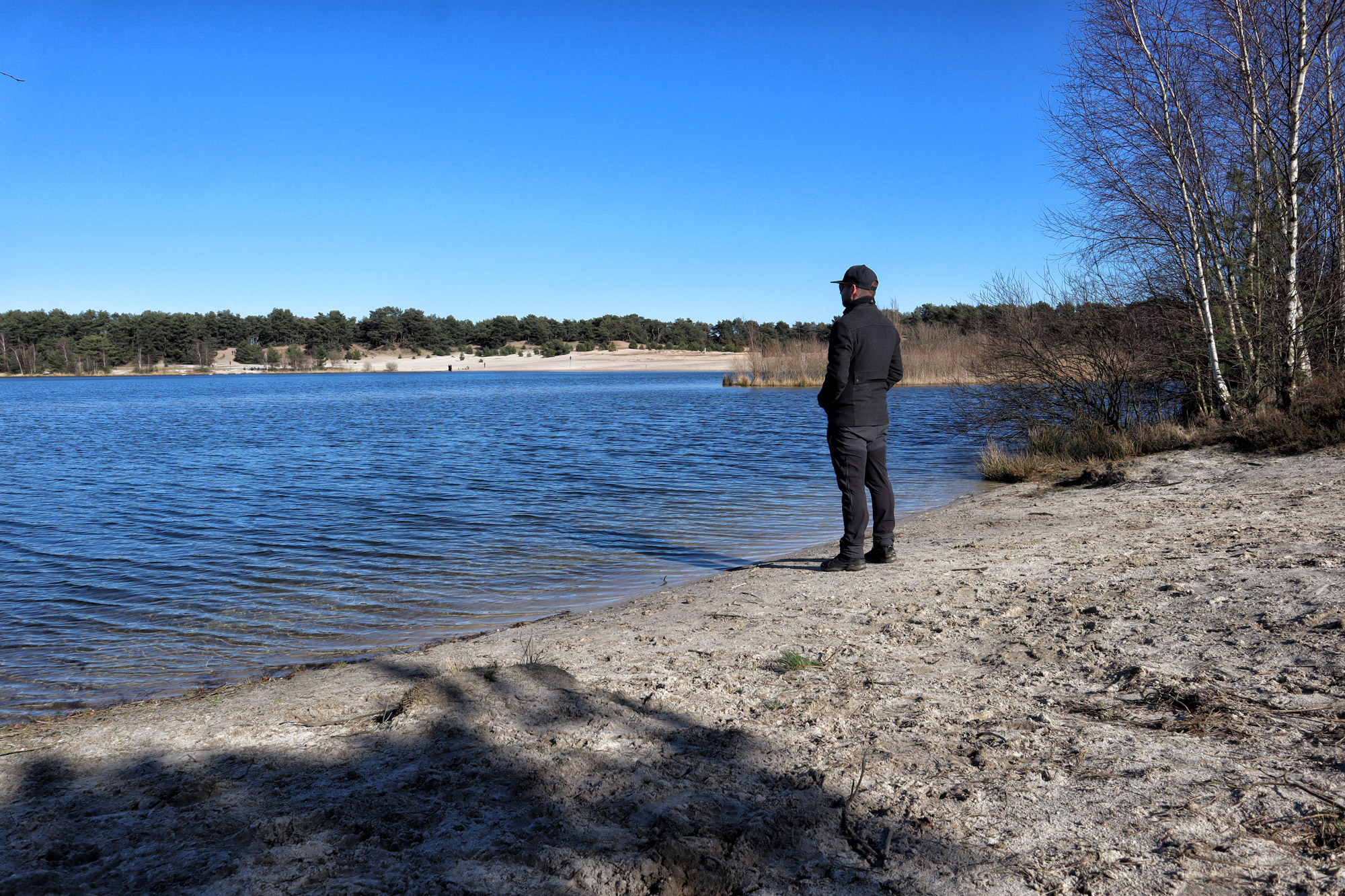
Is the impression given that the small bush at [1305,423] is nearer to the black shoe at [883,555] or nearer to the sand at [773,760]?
the sand at [773,760]

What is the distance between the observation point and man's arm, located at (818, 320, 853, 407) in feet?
22.4

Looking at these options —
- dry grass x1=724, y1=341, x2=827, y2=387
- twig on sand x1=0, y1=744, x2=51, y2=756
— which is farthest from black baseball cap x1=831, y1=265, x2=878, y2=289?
dry grass x1=724, y1=341, x2=827, y2=387

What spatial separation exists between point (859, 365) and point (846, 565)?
1.78 metres

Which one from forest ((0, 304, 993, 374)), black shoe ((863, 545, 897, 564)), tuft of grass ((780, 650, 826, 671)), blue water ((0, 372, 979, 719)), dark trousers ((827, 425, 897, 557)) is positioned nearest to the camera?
tuft of grass ((780, 650, 826, 671))

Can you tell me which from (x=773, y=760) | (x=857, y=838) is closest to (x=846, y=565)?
(x=773, y=760)

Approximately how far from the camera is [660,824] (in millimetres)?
2805

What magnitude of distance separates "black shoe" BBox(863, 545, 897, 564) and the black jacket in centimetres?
116

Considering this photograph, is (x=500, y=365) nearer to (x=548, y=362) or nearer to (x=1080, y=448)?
(x=548, y=362)

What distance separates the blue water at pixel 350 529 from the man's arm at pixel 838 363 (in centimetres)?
256

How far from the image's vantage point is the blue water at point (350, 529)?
668cm

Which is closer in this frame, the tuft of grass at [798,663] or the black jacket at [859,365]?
the tuft of grass at [798,663]

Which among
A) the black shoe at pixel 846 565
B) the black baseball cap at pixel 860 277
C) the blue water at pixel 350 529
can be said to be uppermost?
the black baseball cap at pixel 860 277

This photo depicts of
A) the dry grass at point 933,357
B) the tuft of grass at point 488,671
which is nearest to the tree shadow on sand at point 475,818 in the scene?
the tuft of grass at point 488,671

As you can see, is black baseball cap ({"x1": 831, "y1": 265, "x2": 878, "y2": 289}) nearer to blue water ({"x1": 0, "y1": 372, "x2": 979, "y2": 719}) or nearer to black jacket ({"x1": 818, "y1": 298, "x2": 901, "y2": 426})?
black jacket ({"x1": 818, "y1": 298, "x2": 901, "y2": 426})
